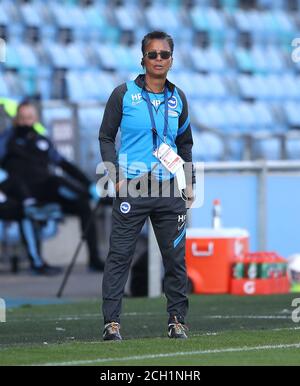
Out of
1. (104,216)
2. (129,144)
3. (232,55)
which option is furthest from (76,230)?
(129,144)

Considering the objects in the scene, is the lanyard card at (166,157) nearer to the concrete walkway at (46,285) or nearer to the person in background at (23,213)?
the concrete walkway at (46,285)

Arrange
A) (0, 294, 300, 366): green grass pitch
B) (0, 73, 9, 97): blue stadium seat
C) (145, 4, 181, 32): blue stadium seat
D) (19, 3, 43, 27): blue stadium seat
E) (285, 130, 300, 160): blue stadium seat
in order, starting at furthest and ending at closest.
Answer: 1. (145, 4, 181, 32): blue stadium seat
2. (19, 3, 43, 27): blue stadium seat
3. (0, 73, 9, 97): blue stadium seat
4. (285, 130, 300, 160): blue stadium seat
5. (0, 294, 300, 366): green grass pitch

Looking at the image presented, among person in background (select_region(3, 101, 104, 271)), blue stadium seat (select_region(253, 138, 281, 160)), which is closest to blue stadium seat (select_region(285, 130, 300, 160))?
blue stadium seat (select_region(253, 138, 281, 160))

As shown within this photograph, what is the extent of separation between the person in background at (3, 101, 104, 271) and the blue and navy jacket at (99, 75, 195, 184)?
9815 mm

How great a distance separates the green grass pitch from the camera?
6773 mm

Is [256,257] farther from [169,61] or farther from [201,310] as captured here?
[169,61]

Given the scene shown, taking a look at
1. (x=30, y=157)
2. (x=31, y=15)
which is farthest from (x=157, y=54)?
(x=31, y=15)

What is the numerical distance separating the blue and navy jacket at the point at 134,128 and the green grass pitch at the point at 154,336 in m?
1.13

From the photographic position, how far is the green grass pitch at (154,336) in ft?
22.2

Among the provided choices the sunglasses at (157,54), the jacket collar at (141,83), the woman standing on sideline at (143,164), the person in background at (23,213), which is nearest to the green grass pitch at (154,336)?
the woman standing on sideline at (143,164)

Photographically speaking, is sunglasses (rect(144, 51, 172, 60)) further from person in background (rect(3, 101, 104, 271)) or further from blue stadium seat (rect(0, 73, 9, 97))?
blue stadium seat (rect(0, 73, 9, 97))

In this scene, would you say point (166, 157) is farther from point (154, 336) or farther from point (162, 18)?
point (162, 18)

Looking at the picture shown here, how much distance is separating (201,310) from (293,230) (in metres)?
4.10

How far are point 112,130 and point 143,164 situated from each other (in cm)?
31
